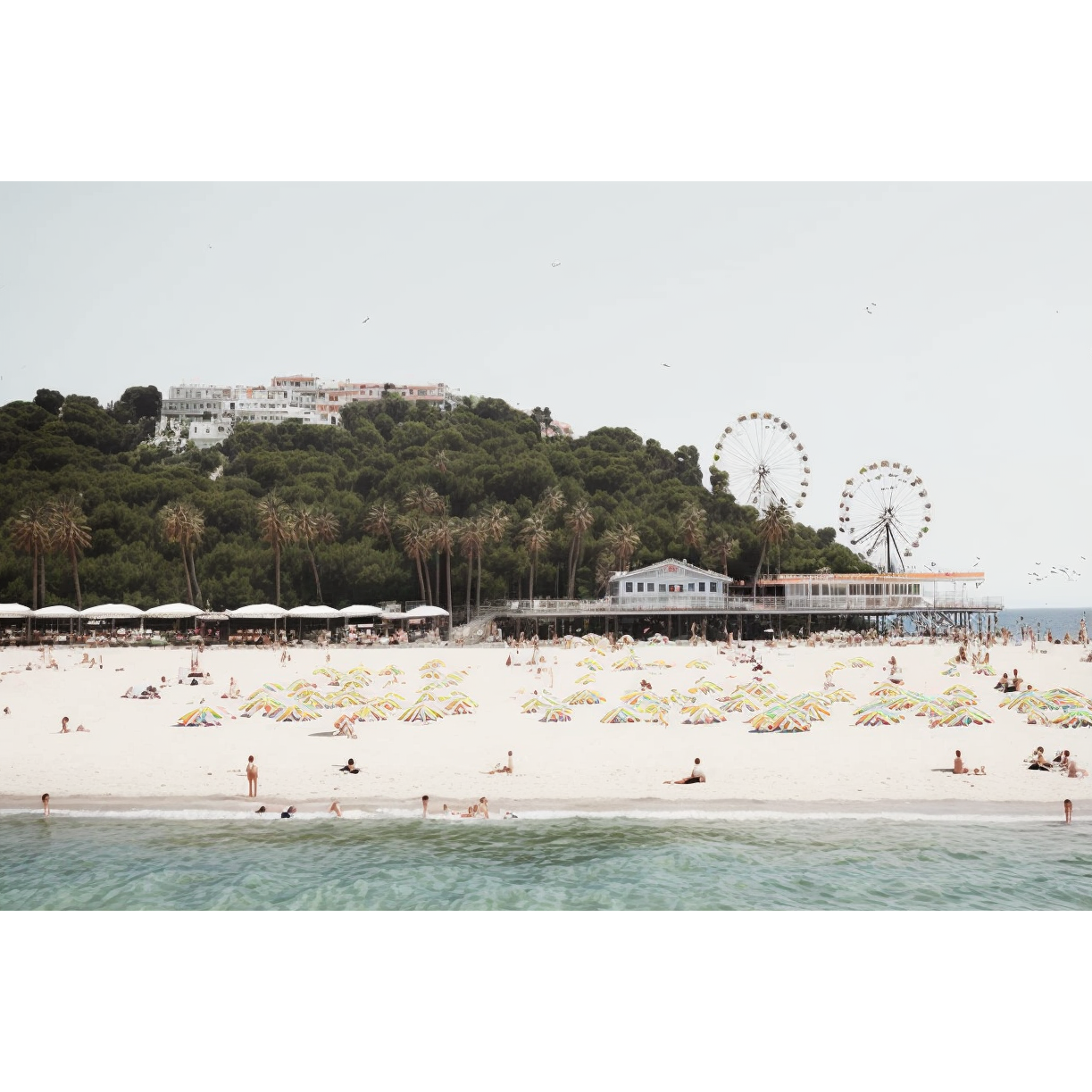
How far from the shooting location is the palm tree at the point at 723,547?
73.4m

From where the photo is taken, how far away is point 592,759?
21.2m

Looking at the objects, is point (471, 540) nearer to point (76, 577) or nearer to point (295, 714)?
point (76, 577)

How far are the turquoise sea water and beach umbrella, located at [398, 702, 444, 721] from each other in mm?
8395

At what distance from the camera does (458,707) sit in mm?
26984

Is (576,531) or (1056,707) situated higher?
(576,531)

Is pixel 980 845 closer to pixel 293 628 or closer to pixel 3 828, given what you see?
pixel 3 828

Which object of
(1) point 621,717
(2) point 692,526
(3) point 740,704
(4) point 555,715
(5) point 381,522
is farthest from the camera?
(2) point 692,526

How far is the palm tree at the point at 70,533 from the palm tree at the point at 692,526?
128 feet

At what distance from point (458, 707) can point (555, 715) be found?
2.81 m

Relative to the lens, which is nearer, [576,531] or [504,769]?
[504,769]

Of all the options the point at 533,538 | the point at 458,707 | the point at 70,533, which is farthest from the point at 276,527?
the point at 458,707

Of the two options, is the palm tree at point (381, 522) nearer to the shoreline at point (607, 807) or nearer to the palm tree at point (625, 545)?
the palm tree at point (625, 545)

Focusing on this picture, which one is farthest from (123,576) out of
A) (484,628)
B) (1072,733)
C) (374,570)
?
(1072,733)
